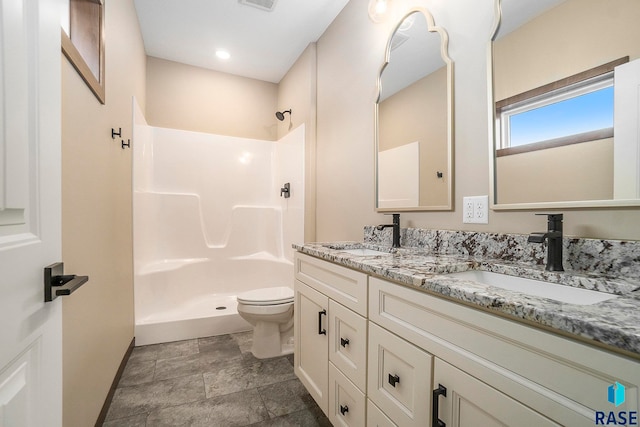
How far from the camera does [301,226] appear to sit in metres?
2.86

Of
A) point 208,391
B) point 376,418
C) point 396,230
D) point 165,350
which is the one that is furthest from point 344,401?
point 165,350

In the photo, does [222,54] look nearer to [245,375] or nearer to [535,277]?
[245,375]

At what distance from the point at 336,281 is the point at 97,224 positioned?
3.93 feet

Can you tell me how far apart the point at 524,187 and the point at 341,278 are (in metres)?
0.80

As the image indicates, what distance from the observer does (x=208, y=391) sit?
68.9 inches

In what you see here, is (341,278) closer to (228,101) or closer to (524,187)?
(524,187)

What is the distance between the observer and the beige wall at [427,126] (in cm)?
141

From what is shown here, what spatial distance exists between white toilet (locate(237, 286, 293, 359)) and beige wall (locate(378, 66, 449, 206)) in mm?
1258

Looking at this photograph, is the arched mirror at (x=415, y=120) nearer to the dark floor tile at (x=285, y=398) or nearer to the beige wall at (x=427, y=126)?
the beige wall at (x=427, y=126)

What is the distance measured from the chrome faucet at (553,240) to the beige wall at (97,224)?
1601 mm

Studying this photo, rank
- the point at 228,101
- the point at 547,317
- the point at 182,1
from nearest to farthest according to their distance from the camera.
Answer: the point at 547,317 → the point at 182,1 → the point at 228,101

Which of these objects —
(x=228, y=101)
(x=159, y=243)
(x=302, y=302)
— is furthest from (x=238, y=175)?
(x=302, y=302)

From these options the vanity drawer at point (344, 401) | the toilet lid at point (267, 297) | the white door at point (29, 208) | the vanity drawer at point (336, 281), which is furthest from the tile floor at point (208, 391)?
the white door at point (29, 208)

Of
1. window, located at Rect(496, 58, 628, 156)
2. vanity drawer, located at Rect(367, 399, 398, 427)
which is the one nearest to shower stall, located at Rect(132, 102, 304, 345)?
vanity drawer, located at Rect(367, 399, 398, 427)
